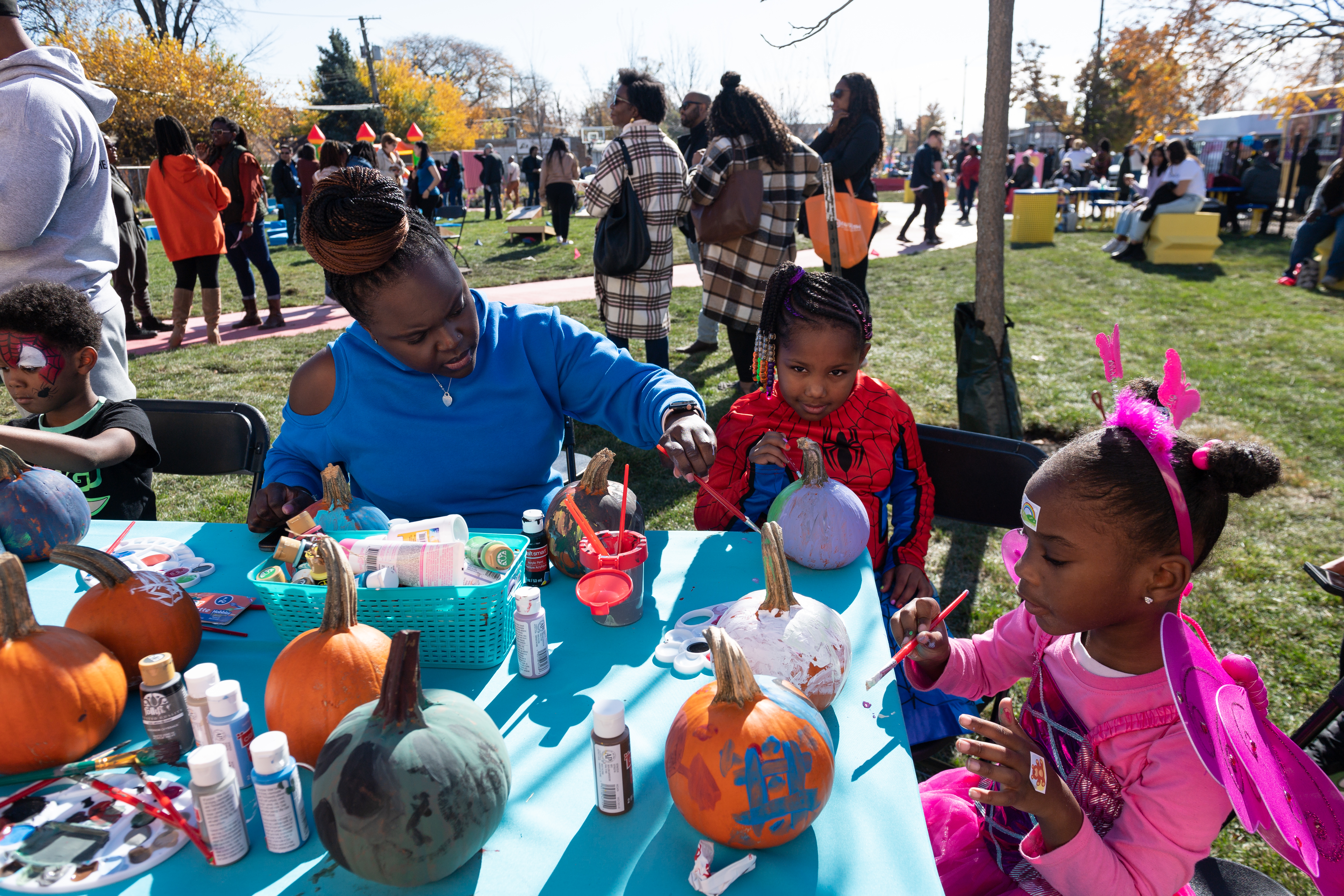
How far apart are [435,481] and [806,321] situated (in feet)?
3.96

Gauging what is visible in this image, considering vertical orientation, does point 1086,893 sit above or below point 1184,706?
below

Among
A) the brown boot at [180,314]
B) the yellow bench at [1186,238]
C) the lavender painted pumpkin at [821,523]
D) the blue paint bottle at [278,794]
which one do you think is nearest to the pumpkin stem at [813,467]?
the lavender painted pumpkin at [821,523]

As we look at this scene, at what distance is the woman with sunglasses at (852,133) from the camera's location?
5.85 meters

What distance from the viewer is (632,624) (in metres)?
1.68

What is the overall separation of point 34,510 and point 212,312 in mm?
6647

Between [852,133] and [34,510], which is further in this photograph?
A: [852,133]

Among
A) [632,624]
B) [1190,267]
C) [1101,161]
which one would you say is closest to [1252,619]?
[632,624]

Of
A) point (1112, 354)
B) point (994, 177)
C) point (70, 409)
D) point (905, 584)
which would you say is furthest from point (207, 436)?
point (994, 177)

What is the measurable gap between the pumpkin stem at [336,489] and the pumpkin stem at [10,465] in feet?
2.61

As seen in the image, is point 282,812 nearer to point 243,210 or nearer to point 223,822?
point 223,822

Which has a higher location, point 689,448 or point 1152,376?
point 689,448

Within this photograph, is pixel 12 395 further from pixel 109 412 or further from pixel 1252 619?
pixel 1252 619

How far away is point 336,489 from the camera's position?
1.76 meters

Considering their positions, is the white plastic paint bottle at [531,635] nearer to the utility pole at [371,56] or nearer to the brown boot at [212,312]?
the brown boot at [212,312]
